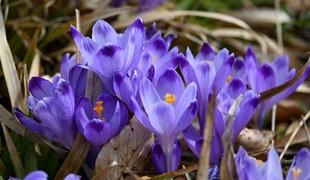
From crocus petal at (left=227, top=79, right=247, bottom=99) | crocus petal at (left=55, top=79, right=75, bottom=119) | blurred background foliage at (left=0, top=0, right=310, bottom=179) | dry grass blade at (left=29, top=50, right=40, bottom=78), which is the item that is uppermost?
blurred background foliage at (left=0, top=0, right=310, bottom=179)

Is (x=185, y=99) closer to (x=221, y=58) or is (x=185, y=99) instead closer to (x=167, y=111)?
(x=167, y=111)

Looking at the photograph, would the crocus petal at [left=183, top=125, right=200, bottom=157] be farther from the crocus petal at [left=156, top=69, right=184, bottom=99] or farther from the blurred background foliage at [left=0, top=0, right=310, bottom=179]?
the blurred background foliage at [left=0, top=0, right=310, bottom=179]

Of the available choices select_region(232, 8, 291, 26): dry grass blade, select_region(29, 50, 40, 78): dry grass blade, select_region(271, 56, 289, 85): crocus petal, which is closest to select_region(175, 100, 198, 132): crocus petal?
select_region(271, 56, 289, 85): crocus petal

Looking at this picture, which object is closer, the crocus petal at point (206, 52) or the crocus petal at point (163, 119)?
the crocus petal at point (163, 119)

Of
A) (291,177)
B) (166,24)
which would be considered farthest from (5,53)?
(166,24)

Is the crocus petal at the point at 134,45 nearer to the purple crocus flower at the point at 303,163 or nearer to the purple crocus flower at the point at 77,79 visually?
the purple crocus flower at the point at 77,79

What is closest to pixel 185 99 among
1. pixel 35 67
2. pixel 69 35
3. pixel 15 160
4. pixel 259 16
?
pixel 15 160

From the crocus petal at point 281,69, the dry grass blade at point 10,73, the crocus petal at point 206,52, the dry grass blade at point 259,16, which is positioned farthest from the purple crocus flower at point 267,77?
the dry grass blade at point 259,16
